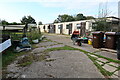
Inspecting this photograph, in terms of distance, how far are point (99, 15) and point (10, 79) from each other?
44.7ft

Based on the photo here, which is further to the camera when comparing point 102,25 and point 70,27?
point 70,27

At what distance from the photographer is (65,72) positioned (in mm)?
2896

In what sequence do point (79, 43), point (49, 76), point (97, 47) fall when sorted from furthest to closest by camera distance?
point (79, 43) < point (97, 47) < point (49, 76)

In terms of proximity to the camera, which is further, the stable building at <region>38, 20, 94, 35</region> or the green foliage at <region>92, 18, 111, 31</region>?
the stable building at <region>38, 20, 94, 35</region>

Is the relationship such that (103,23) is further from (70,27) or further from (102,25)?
(70,27)

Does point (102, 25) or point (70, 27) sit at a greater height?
point (70, 27)

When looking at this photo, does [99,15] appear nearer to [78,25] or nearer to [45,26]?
[78,25]

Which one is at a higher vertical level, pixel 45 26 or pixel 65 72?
pixel 45 26

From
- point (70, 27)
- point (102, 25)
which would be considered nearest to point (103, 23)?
point (102, 25)

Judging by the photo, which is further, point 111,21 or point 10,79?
point 111,21

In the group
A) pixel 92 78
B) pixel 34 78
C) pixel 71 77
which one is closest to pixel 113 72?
pixel 92 78

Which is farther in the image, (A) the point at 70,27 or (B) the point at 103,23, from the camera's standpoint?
(A) the point at 70,27

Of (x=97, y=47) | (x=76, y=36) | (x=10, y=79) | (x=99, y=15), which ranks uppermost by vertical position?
(x=99, y=15)

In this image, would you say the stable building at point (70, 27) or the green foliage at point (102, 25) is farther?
the stable building at point (70, 27)
